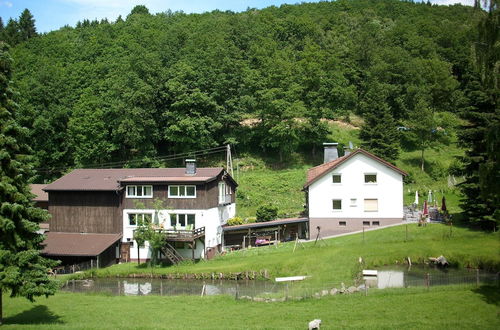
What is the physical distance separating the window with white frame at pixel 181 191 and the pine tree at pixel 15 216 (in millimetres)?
20370

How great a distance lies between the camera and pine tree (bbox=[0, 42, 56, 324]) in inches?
773

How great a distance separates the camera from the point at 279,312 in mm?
22516

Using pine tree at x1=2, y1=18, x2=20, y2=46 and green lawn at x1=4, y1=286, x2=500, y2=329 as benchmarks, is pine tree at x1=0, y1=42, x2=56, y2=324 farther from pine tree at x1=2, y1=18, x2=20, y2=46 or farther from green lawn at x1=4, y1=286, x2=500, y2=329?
pine tree at x1=2, y1=18, x2=20, y2=46

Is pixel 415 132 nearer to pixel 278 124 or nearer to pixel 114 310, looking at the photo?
pixel 278 124

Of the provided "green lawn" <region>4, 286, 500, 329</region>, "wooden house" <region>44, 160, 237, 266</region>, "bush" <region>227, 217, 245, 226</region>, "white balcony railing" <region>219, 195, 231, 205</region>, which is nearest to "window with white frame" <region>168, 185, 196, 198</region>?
"wooden house" <region>44, 160, 237, 266</region>

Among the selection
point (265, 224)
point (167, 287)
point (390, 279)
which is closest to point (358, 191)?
point (265, 224)

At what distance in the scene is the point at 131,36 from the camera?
314 ft

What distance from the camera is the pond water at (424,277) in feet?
82.1

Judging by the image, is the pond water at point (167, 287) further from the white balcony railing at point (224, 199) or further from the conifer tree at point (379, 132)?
the conifer tree at point (379, 132)

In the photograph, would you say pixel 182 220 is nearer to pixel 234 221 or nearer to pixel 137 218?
pixel 137 218

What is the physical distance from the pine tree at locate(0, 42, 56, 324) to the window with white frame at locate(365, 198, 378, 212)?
29.8 metres

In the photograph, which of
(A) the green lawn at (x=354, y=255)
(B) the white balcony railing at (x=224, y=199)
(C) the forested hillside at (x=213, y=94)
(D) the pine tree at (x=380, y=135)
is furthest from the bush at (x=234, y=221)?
(D) the pine tree at (x=380, y=135)

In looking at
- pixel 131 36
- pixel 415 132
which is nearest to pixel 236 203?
pixel 415 132

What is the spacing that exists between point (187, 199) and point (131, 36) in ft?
216
